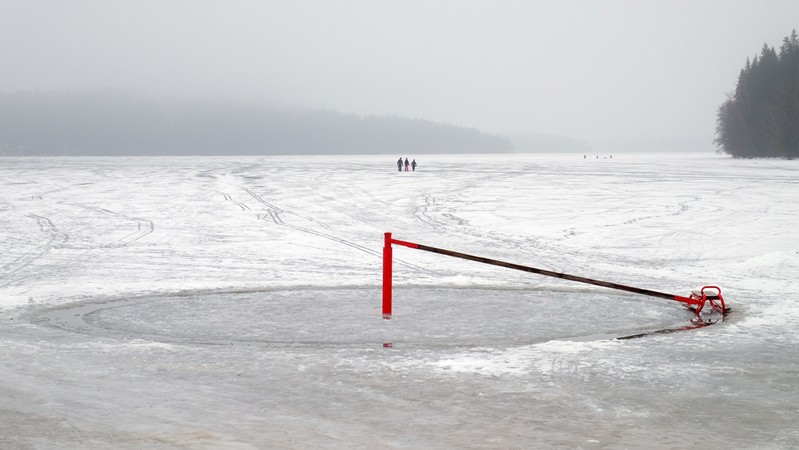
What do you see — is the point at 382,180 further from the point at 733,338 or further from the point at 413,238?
the point at 733,338

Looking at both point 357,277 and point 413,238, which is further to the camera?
point 413,238

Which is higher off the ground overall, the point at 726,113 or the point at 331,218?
the point at 726,113

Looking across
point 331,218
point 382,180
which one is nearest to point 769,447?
point 331,218

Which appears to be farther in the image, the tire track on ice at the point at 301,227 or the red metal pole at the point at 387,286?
the tire track on ice at the point at 301,227

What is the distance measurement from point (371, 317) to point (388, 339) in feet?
4.79

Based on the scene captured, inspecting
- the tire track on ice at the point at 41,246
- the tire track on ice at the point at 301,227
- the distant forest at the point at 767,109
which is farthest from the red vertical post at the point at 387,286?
the distant forest at the point at 767,109

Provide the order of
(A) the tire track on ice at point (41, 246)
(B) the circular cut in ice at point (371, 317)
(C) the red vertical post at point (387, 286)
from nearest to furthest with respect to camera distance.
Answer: (B) the circular cut in ice at point (371, 317)
(C) the red vertical post at point (387, 286)
(A) the tire track on ice at point (41, 246)

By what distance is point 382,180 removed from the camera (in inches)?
1790

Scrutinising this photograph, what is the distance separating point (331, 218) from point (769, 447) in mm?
21106

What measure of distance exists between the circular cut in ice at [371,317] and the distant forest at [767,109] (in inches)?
4077

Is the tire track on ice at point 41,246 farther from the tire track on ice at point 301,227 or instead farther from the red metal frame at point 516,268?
the red metal frame at point 516,268

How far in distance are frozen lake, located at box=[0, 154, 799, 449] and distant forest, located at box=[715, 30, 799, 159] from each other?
3630 inches

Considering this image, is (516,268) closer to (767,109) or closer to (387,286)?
(387,286)

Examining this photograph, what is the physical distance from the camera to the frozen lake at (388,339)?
5879 mm
